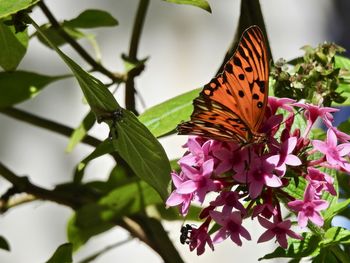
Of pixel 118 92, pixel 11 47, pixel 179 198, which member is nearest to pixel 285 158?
pixel 179 198

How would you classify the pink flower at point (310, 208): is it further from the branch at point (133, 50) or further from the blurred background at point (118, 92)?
the blurred background at point (118, 92)

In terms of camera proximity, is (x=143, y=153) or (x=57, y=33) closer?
(x=143, y=153)

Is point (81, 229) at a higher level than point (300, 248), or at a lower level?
lower

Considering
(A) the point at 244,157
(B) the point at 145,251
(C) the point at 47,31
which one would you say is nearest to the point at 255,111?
(A) the point at 244,157

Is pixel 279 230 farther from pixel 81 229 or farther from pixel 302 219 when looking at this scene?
pixel 81 229

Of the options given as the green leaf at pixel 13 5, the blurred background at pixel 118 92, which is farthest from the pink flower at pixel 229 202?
the blurred background at pixel 118 92

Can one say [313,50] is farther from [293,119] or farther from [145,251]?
[145,251]

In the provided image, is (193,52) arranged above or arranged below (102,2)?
below
